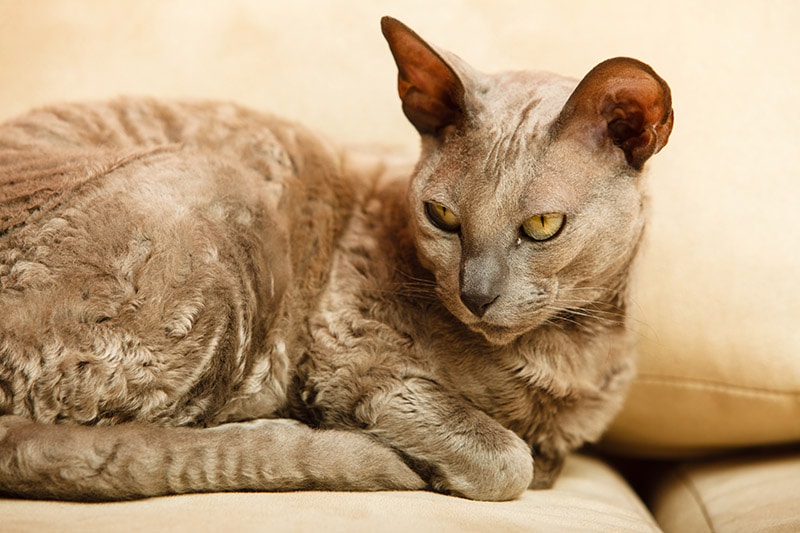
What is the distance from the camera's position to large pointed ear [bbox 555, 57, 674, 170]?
126cm

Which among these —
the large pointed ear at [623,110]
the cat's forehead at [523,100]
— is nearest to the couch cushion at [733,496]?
the large pointed ear at [623,110]

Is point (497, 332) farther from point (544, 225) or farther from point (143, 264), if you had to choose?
point (143, 264)

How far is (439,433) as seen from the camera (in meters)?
1.44

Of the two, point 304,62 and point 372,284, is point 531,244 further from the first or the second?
point 304,62

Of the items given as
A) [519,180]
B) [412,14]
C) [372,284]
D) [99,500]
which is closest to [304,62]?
[412,14]

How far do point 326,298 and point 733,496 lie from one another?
3.08 feet

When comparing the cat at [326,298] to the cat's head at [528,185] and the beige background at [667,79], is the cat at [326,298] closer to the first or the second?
the cat's head at [528,185]

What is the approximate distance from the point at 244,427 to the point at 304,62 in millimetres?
969

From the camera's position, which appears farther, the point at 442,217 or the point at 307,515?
the point at 442,217

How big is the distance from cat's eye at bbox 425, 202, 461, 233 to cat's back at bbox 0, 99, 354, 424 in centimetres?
31

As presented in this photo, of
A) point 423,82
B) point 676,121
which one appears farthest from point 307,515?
point 676,121

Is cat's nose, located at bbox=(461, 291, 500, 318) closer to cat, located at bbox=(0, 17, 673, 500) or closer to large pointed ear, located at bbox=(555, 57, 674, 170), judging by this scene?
cat, located at bbox=(0, 17, 673, 500)

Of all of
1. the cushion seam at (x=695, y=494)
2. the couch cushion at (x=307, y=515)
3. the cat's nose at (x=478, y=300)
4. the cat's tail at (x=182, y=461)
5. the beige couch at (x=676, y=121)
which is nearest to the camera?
the couch cushion at (x=307, y=515)

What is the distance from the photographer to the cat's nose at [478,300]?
4.33 feet
